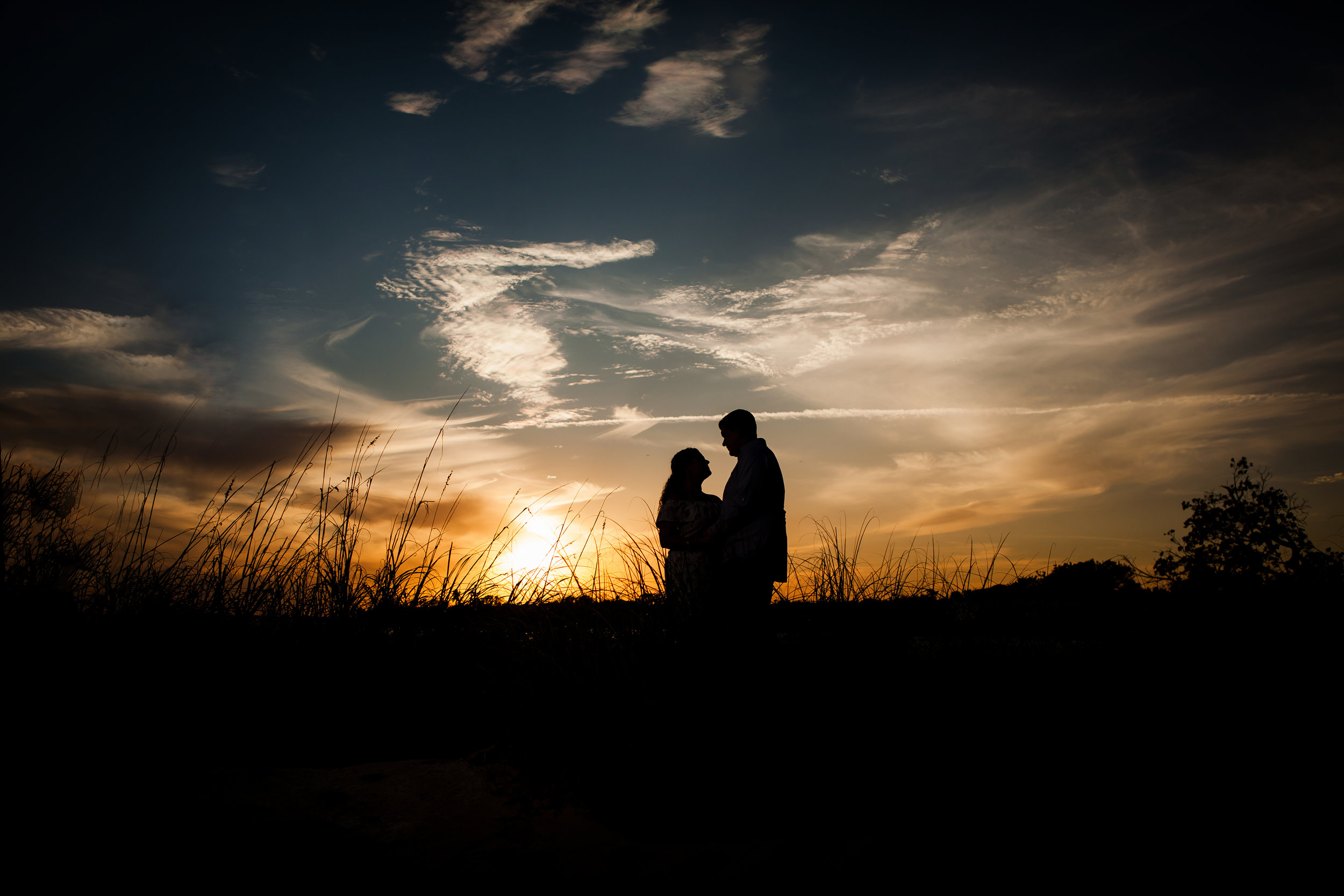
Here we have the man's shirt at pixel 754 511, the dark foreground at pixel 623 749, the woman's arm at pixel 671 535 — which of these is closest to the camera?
the dark foreground at pixel 623 749

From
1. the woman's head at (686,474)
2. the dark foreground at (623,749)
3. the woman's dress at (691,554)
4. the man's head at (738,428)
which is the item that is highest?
the man's head at (738,428)

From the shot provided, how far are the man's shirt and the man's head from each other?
0.69 feet

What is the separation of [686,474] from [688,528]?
421mm

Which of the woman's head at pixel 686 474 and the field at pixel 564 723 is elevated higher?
the woman's head at pixel 686 474

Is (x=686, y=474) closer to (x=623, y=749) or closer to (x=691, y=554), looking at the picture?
(x=691, y=554)

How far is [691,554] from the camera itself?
388 cm

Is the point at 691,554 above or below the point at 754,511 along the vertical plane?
below

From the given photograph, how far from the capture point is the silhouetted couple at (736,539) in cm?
372

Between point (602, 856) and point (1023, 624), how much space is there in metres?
4.71

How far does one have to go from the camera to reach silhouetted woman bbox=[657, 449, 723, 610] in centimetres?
374

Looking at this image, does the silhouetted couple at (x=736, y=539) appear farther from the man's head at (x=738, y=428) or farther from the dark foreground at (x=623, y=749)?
the dark foreground at (x=623, y=749)

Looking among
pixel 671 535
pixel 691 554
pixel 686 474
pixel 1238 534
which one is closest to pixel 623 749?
pixel 691 554

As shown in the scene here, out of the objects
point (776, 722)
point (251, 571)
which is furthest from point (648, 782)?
point (251, 571)

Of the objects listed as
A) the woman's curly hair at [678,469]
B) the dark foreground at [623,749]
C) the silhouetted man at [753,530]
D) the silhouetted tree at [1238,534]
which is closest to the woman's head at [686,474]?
the woman's curly hair at [678,469]
